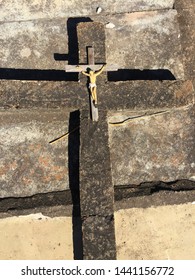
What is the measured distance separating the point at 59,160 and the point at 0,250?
4.84 ft

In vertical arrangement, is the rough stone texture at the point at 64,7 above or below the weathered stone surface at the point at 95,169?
above

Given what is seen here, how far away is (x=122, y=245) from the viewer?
5.51 metres

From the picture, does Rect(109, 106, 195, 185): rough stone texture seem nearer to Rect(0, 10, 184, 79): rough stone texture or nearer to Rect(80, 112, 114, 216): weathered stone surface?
Rect(80, 112, 114, 216): weathered stone surface

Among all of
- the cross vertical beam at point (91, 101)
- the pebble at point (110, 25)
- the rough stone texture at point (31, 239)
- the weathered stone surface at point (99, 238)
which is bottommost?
the rough stone texture at point (31, 239)

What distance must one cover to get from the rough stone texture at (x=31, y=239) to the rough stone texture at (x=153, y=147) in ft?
3.50

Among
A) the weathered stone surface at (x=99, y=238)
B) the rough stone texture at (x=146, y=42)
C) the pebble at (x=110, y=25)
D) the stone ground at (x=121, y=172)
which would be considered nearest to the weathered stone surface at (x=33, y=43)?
the stone ground at (x=121, y=172)

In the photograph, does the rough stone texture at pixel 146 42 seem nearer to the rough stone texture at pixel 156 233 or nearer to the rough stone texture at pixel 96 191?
the rough stone texture at pixel 96 191

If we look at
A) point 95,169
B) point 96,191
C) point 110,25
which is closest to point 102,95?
point 95,169

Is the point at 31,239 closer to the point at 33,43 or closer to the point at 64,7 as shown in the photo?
the point at 33,43

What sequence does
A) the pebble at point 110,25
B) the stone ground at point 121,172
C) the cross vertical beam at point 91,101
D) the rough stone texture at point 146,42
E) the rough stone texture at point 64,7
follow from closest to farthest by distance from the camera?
1. the cross vertical beam at point 91,101
2. the stone ground at point 121,172
3. the rough stone texture at point 146,42
4. the pebble at point 110,25
5. the rough stone texture at point 64,7

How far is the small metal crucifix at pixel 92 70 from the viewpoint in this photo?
16.6 feet

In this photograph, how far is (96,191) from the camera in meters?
4.82
